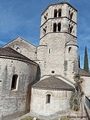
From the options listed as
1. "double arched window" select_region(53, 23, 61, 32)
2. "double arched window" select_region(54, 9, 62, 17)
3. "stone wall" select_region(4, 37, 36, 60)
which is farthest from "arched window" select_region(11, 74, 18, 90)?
"double arched window" select_region(54, 9, 62, 17)

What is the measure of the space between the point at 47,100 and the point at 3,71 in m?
5.68

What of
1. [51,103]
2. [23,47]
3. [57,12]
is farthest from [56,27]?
[51,103]

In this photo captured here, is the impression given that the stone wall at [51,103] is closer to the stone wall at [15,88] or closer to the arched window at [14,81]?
the stone wall at [15,88]

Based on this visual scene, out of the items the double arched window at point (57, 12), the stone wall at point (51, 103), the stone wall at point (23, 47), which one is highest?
the double arched window at point (57, 12)

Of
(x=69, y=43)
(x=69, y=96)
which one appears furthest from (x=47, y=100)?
(x=69, y=43)

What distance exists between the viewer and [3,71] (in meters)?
14.2

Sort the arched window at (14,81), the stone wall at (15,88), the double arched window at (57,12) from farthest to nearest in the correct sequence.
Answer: the double arched window at (57,12) < the arched window at (14,81) < the stone wall at (15,88)

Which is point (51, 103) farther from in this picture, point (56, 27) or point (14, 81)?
point (56, 27)

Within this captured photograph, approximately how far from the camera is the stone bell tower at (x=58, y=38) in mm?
19312

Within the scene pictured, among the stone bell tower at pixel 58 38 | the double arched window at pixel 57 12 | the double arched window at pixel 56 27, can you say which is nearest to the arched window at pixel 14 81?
the stone bell tower at pixel 58 38

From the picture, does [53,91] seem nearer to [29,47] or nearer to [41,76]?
[41,76]

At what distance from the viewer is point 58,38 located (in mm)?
20078

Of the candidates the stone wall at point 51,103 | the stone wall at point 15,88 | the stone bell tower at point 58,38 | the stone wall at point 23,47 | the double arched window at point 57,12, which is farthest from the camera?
the double arched window at point 57,12

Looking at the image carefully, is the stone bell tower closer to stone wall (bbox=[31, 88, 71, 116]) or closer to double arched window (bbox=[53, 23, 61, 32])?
double arched window (bbox=[53, 23, 61, 32])
